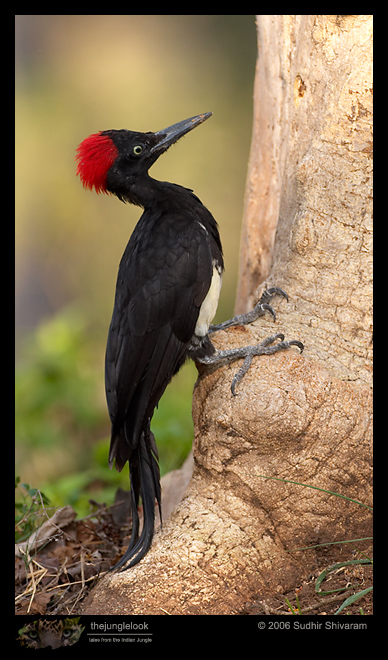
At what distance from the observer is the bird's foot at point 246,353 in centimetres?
263

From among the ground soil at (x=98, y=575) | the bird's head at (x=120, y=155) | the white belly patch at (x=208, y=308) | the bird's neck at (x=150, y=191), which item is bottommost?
the ground soil at (x=98, y=575)

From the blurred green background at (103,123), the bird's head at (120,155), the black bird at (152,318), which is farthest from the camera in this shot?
the blurred green background at (103,123)

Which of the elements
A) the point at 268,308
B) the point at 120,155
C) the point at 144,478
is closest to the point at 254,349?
the point at 268,308

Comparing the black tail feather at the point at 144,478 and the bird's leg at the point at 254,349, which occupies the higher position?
the bird's leg at the point at 254,349

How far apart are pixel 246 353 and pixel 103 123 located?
6.21m

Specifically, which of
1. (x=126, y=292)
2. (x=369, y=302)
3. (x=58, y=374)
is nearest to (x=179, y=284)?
(x=126, y=292)

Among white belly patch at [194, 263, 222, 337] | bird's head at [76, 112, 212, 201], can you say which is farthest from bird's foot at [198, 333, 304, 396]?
bird's head at [76, 112, 212, 201]

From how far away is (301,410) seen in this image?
249cm

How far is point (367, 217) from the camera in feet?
8.98

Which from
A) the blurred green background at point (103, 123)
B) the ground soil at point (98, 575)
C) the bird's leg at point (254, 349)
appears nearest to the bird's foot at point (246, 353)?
the bird's leg at point (254, 349)

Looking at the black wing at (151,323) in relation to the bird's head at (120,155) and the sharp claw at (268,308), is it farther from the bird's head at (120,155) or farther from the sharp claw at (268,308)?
the bird's head at (120,155)

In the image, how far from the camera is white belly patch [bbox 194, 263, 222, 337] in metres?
2.91

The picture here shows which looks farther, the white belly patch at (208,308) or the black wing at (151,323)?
the white belly patch at (208,308)

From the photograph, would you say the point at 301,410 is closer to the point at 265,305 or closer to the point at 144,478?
the point at 265,305
